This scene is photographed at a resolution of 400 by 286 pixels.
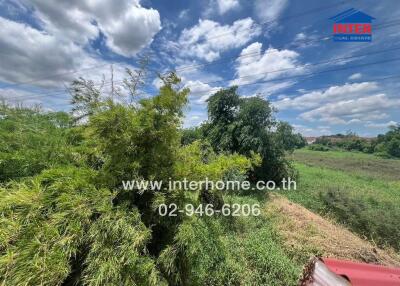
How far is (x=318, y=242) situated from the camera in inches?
181

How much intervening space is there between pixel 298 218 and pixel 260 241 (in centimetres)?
202

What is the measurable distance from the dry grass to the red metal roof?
2.38m

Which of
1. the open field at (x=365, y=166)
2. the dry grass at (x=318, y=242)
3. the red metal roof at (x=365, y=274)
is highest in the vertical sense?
the red metal roof at (x=365, y=274)

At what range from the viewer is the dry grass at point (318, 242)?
4.30 meters

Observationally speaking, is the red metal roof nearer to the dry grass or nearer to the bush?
the dry grass

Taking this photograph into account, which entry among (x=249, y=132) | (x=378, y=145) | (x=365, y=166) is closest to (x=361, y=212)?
(x=249, y=132)

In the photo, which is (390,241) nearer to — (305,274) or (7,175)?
(305,274)

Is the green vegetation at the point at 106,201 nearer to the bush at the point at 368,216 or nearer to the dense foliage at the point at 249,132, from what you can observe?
the bush at the point at 368,216

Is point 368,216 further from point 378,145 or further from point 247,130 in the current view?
point 378,145

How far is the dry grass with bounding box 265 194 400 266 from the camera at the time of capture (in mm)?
4297

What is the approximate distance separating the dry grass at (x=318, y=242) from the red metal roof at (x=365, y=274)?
2.38 meters

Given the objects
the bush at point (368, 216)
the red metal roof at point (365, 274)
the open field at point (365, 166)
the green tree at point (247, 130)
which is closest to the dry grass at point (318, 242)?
the bush at point (368, 216)

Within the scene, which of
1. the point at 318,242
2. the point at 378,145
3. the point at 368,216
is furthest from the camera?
the point at 378,145

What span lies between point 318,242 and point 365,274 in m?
3.09
